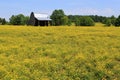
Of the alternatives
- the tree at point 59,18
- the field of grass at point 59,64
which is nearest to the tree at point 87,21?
the tree at point 59,18

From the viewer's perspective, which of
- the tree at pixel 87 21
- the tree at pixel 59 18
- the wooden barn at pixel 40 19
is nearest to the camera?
the wooden barn at pixel 40 19

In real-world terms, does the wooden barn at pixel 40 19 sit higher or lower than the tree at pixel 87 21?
higher

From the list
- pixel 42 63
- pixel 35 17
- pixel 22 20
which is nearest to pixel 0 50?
pixel 42 63

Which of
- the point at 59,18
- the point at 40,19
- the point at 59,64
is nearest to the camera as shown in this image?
the point at 59,64

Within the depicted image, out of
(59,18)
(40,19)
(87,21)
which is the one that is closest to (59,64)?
(40,19)

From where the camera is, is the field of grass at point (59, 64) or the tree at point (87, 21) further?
the tree at point (87, 21)

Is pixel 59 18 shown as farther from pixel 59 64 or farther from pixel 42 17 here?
pixel 59 64

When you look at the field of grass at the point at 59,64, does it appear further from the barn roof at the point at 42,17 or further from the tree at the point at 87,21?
the tree at the point at 87,21

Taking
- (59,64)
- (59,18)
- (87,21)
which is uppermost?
(59,64)

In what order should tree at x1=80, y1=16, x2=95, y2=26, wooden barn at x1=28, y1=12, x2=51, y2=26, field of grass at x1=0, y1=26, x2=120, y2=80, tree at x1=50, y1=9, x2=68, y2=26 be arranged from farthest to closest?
tree at x1=50, y1=9, x2=68, y2=26 → tree at x1=80, y1=16, x2=95, y2=26 → wooden barn at x1=28, y1=12, x2=51, y2=26 → field of grass at x1=0, y1=26, x2=120, y2=80

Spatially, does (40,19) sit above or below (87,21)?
above

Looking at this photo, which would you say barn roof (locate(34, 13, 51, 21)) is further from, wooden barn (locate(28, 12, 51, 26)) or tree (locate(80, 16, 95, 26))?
tree (locate(80, 16, 95, 26))

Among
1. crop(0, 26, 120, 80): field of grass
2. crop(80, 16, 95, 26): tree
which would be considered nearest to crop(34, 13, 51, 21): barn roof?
crop(80, 16, 95, 26): tree

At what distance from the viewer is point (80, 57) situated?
25938mm
